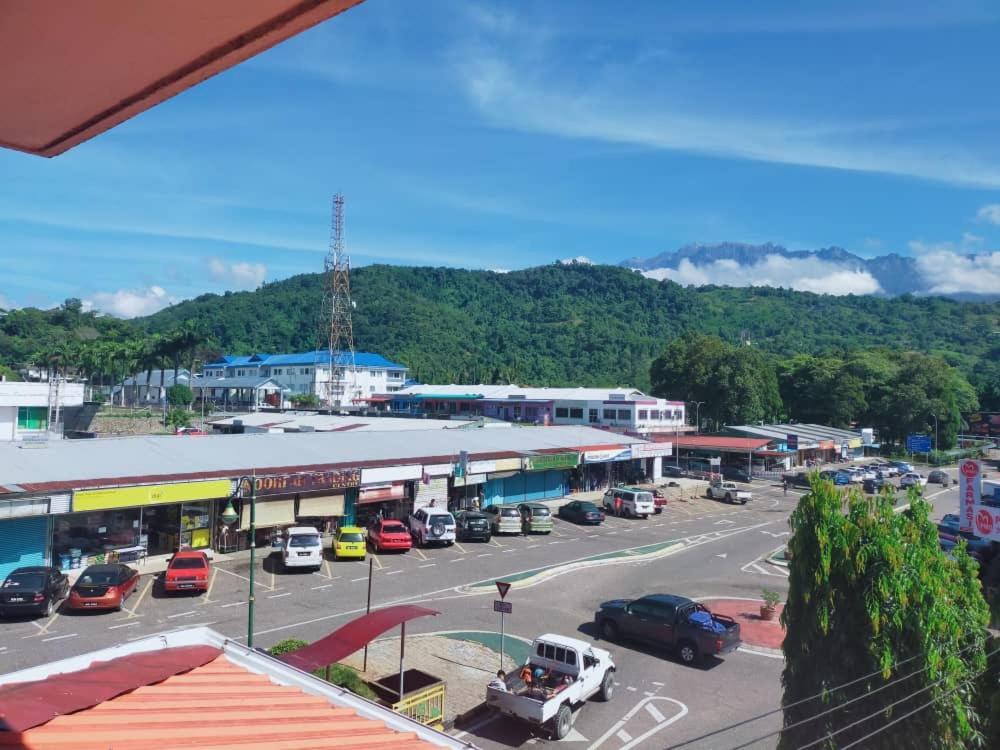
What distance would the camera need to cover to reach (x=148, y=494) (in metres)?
23.3

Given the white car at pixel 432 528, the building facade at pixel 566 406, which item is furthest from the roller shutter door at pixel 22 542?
the building facade at pixel 566 406

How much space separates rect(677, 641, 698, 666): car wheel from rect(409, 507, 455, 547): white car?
1273cm

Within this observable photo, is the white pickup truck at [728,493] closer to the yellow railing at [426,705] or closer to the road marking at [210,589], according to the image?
the road marking at [210,589]

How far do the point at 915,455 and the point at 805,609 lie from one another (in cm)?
8046

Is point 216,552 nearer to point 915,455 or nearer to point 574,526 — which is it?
point 574,526

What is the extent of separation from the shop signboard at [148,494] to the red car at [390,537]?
584cm

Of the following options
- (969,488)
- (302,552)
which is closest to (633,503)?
(969,488)

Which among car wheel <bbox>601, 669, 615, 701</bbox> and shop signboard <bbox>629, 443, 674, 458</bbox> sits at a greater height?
shop signboard <bbox>629, 443, 674, 458</bbox>

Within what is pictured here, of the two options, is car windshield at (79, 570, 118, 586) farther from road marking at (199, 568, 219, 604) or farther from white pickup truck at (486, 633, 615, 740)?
white pickup truck at (486, 633, 615, 740)

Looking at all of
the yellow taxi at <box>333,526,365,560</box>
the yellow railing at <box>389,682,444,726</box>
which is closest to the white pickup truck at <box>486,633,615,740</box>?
the yellow railing at <box>389,682,444,726</box>

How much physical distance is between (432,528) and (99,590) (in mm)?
12325

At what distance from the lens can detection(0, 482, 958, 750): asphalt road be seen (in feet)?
47.3

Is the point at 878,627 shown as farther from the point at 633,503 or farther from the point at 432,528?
the point at 633,503

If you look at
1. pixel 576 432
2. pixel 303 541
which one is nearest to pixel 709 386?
pixel 576 432
